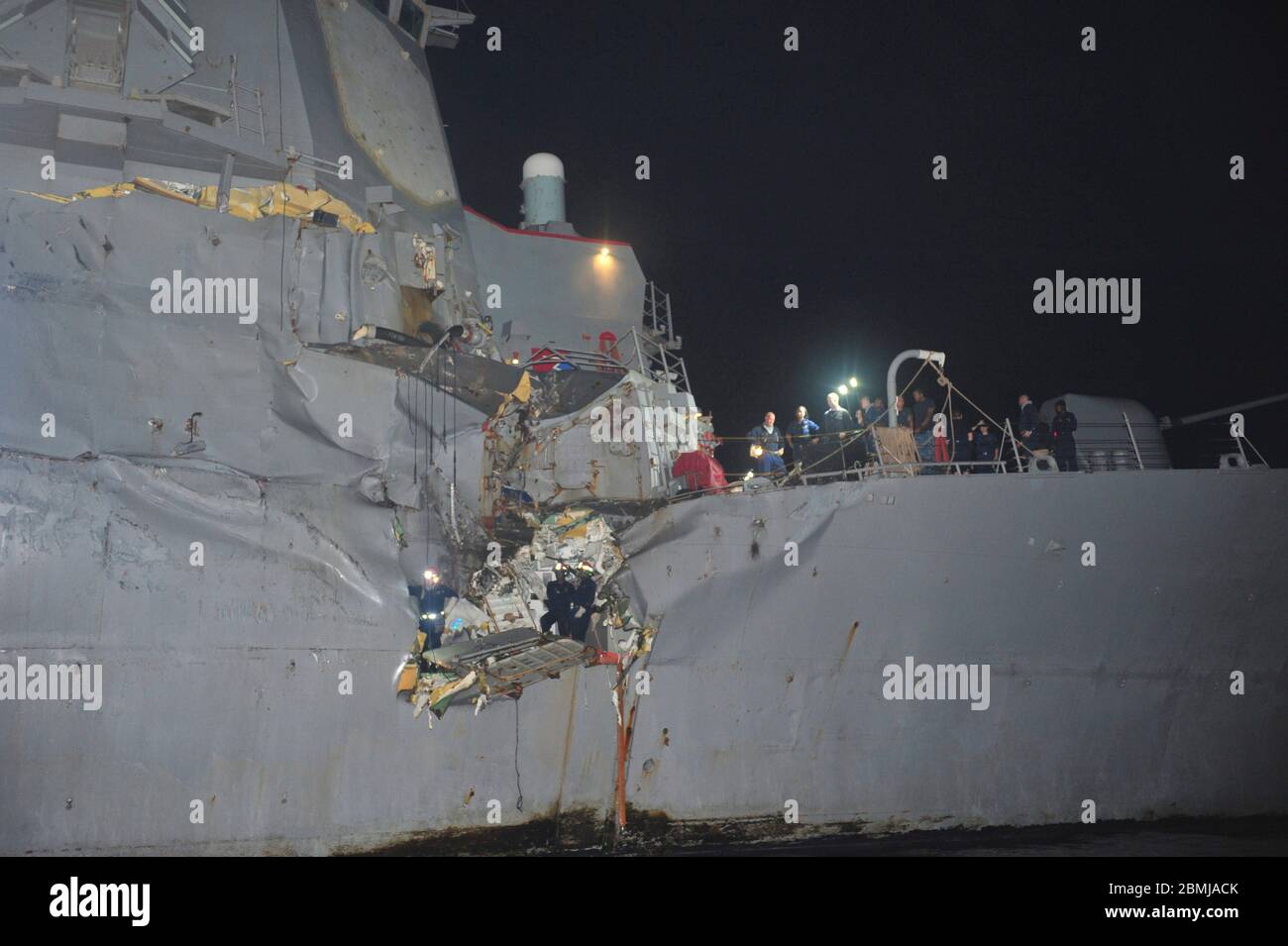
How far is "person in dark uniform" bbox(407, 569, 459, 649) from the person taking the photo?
1001 cm

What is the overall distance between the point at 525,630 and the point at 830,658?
2891 millimetres

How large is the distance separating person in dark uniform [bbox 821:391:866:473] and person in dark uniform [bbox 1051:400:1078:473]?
6.41ft

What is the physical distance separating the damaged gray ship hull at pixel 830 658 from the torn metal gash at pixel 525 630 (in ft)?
0.66

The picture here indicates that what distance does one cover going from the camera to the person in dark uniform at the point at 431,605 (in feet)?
32.8

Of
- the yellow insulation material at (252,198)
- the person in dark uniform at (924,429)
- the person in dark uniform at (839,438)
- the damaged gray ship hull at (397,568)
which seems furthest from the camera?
the person in dark uniform at (924,429)

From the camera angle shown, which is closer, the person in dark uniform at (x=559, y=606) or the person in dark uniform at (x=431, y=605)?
the person in dark uniform at (x=431, y=605)

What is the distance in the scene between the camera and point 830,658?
1052 centimetres

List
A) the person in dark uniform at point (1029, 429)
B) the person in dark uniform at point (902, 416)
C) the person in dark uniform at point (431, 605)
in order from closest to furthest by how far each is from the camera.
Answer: the person in dark uniform at point (431, 605)
the person in dark uniform at point (1029, 429)
the person in dark uniform at point (902, 416)

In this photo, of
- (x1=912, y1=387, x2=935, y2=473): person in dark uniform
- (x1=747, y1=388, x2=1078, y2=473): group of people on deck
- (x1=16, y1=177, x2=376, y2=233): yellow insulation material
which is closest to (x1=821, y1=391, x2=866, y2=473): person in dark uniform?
(x1=747, y1=388, x2=1078, y2=473): group of people on deck

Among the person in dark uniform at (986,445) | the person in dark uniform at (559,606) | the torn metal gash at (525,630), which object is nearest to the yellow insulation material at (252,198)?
the torn metal gash at (525,630)

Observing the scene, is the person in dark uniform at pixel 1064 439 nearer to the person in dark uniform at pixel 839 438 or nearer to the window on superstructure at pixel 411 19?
the person in dark uniform at pixel 839 438

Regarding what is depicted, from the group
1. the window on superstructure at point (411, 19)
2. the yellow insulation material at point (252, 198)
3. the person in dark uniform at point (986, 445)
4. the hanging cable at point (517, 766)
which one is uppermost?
the window on superstructure at point (411, 19)

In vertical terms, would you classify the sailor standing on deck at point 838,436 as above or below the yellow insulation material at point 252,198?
below
